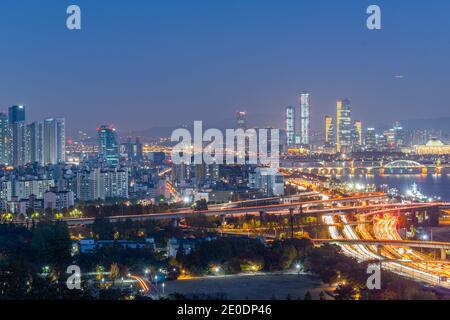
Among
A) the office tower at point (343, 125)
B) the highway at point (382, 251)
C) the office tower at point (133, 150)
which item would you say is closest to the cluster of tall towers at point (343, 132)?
the office tower at point (343, 125)

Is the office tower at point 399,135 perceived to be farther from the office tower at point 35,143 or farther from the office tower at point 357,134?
the office tower at point 35,143

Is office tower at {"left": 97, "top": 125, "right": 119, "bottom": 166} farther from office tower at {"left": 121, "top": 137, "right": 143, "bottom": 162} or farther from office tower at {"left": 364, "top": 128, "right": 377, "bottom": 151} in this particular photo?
office tower at {"left": 364, "top": 128, "right": 377, "bottom": 151}

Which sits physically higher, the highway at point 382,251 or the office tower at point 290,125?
the office tower at point 290,125

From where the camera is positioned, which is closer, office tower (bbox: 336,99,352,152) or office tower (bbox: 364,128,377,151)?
office tower (bbox: 336,99,352,152)

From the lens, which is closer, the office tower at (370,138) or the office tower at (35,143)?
the office tower at (35,143)

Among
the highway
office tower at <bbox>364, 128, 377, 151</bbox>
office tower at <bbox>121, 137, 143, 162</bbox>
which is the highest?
office tower at <bbox>364, 128, 377, 151</bbox>

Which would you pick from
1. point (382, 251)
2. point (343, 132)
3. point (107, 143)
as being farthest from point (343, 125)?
point (382, 251)

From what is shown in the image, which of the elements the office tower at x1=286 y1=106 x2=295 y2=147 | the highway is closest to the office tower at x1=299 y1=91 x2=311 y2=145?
the office tower at x1=286 y1=106 x2=295 y2=147
